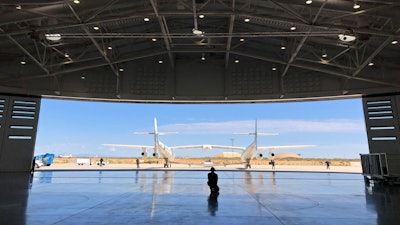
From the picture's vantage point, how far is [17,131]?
2734 cm

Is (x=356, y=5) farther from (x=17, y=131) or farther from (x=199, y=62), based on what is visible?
(x=17, y=131)

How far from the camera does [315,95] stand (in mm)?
27594

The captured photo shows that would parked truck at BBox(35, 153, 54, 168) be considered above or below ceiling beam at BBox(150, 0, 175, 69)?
below

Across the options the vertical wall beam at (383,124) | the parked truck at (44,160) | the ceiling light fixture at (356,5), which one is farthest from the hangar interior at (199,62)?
the parked truck at (44,160)

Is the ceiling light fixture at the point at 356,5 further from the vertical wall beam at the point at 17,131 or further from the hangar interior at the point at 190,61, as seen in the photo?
the vertical wall beam at the point at 17,131

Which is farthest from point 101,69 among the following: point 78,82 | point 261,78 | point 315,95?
point 315,95

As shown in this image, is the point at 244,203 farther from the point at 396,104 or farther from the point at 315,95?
the point at 396,104

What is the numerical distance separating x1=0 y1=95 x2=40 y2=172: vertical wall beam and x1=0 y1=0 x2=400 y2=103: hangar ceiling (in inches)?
50.2

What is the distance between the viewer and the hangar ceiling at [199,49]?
1617cm

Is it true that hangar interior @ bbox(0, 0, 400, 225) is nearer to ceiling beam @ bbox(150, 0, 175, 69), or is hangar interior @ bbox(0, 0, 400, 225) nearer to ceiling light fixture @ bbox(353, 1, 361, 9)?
ceiling beam @ bbox(150, 0, 175, 69)

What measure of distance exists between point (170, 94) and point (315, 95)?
14302mm

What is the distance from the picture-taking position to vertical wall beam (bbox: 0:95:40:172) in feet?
87.2


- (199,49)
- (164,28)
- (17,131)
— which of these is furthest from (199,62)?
(17,131)

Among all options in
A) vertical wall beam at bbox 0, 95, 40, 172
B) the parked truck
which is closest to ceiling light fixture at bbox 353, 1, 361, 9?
vertical wall beam at bbox 0, 95, 40, 172
